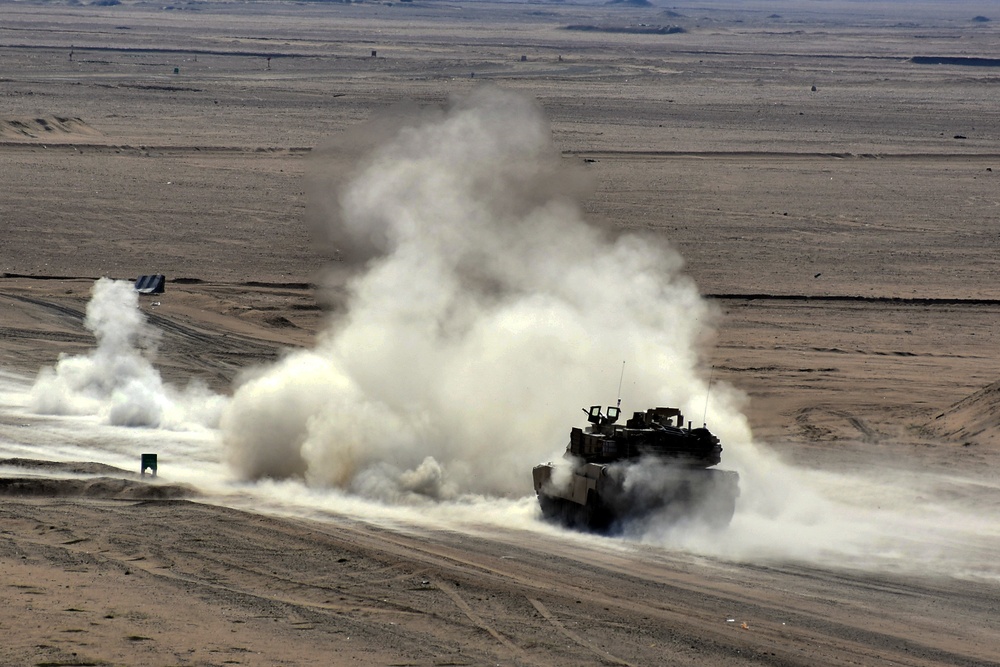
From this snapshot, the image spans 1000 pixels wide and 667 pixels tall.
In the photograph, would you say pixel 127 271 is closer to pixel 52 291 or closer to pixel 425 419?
pixel 52 291

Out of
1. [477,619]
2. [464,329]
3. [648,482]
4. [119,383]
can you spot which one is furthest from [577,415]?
[477,619]

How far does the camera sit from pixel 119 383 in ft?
100

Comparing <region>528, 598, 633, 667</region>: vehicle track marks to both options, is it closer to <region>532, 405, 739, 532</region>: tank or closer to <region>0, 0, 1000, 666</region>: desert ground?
<region>0, 0, 1000, 666</region>: desert ground

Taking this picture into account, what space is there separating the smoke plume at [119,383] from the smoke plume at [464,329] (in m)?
1.68

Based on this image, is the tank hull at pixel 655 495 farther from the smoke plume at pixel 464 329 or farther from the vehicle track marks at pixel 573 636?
the vehicle track marks at pixel 573 636

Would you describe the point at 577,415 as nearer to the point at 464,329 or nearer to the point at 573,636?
the point at 464,329

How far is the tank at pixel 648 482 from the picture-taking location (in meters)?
21.5

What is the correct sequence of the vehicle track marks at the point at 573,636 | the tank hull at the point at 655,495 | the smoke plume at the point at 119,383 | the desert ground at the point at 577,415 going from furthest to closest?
the smoke plume at the point at 119,383
the tank hull at the point at 655,495
the desert ground at the point at 577,415
the vehicle track marks at the point at 573,636

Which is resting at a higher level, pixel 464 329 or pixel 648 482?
pixel 464 329

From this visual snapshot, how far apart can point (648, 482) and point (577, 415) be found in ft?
16.2

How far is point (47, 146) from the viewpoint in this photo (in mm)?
60406

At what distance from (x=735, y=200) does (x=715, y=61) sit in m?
74.3

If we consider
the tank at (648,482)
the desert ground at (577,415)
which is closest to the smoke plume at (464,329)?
the desert ground at (577,415)

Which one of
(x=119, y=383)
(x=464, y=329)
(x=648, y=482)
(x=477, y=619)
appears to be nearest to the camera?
(x=477, y=619)
